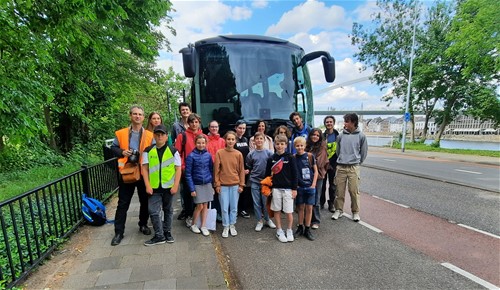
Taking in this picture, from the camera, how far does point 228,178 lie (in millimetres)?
4148

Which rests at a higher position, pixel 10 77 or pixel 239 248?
pixel 10 77

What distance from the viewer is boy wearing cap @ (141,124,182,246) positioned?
3.64m

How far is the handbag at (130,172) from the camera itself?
143 inches

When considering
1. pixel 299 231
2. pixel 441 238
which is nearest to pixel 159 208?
pixel 299 231

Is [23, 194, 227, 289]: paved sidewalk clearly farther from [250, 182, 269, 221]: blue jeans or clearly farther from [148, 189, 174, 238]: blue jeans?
[250, 182, 269, 221]: blue jeans

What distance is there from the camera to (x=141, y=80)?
11273 millimetres

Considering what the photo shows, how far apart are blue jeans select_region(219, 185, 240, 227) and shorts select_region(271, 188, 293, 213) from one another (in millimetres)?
658

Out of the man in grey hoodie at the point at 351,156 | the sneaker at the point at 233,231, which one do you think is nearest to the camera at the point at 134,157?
the sneaker at the point at 233,231

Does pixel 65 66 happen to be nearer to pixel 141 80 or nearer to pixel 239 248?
pixel 141 80

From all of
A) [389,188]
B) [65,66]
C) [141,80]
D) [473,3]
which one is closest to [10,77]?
[65,66]

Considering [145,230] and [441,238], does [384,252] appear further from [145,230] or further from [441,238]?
[145,230]

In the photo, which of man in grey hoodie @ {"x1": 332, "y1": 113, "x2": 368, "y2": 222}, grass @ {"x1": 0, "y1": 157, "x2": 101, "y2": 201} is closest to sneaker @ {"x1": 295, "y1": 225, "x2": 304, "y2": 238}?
man in grey hoodie @ {"x1": 332, "y1": 113, "x2": 368, "y2": 222}

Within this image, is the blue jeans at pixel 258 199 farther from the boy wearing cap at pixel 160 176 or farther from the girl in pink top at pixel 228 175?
the boy wearing cap at pixel 160 176

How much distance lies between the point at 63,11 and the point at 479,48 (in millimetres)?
17377
